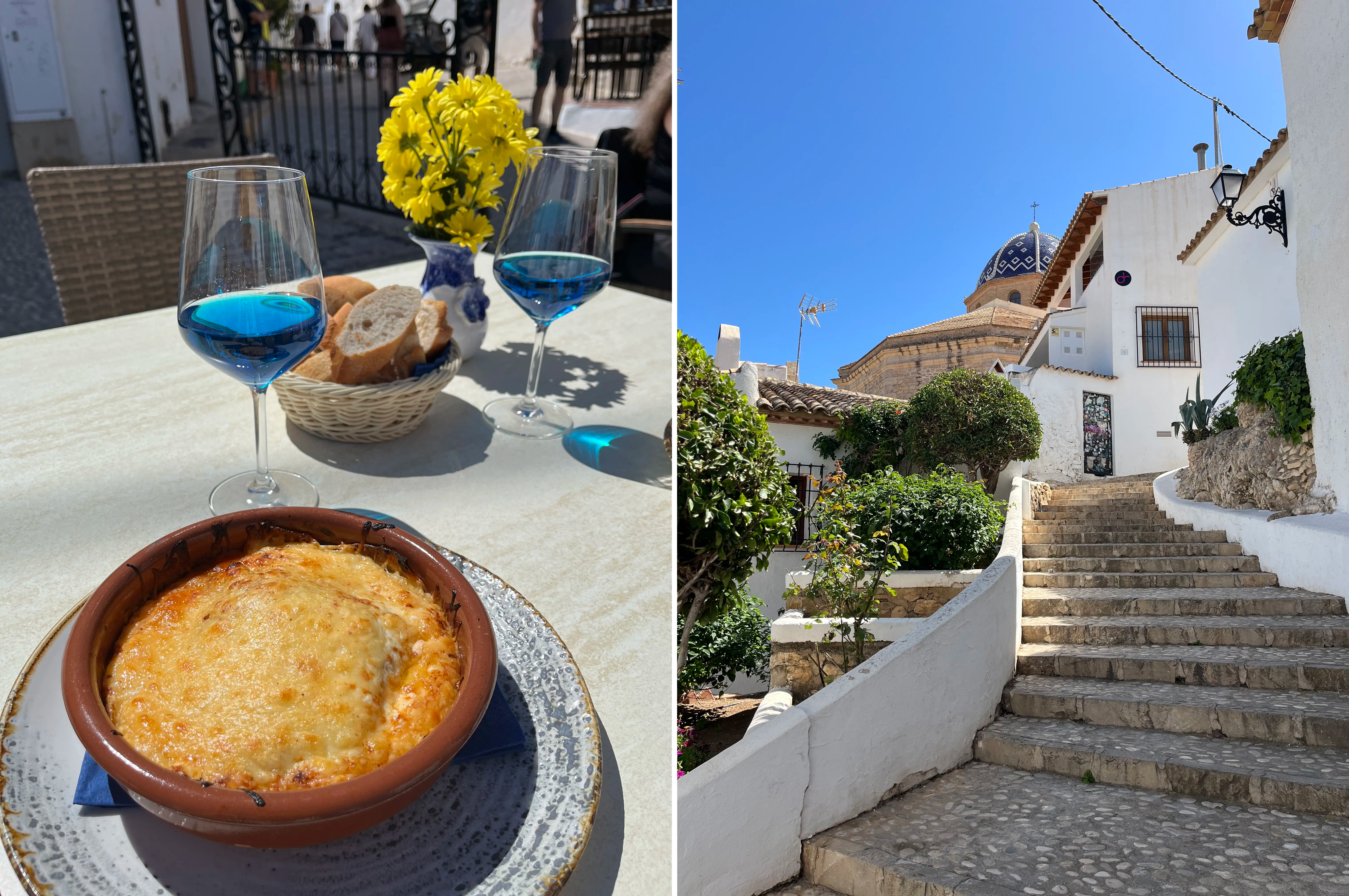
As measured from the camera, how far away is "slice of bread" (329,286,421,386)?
1114mm

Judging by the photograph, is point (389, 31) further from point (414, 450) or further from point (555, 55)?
point (414, 450)

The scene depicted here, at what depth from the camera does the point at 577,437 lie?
125 centimetres

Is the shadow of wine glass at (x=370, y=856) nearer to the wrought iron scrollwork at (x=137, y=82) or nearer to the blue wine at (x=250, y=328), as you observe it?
the blue wine at (x=250, y=328)

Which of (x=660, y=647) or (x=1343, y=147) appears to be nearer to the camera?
(x=660, y=647)

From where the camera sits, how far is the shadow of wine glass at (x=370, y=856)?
0.49 m

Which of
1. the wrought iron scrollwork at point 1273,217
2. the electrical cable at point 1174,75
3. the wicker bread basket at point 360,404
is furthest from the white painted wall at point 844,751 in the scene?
the electrical cable at point 1174,75

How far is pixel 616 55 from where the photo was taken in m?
7.39

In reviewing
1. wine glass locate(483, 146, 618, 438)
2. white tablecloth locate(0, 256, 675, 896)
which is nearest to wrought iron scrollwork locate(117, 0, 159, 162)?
white tablecloth locate(0, 256, 675, 896)

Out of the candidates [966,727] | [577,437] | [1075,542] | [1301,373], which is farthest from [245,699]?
[1075,542]

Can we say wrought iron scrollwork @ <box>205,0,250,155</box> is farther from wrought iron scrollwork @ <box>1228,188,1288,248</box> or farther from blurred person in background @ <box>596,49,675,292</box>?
wrought iron scrollwork @ <box>1228,188,1288,248</box>

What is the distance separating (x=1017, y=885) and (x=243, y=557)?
176 centimetres

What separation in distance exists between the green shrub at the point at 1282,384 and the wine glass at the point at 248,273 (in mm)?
4417

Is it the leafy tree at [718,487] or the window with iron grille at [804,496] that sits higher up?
the leafy tree at [718,487]

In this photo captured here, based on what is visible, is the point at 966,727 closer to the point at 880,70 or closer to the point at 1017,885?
the point at 1017,885
